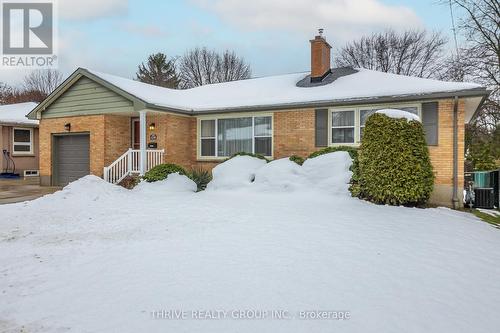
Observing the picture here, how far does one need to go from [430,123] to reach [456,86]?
121 centimetres

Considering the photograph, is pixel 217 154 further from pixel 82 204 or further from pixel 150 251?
pixel 150 251

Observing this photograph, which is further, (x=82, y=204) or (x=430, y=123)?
(x=430, y=123)

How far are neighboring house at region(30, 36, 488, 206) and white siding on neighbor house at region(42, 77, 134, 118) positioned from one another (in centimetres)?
4

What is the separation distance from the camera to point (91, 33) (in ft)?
62.6

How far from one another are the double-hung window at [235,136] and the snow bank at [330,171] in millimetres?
2889

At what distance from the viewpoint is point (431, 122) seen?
11.1m

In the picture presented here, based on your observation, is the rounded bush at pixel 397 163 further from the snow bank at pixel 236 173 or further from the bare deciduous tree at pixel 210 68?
the bare deciduous tree at pixel 210 68

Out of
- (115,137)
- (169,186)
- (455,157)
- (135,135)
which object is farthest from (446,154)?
Answer: (115,137)

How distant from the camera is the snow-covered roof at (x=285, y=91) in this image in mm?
11570

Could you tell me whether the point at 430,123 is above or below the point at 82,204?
above

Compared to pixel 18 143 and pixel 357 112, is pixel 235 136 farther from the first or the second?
pixel 18 143

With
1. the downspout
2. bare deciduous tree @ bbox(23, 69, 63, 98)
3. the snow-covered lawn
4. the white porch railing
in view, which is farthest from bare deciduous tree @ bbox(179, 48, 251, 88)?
the snow-covered lawn

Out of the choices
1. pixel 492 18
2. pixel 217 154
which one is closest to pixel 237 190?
pixel 217 154

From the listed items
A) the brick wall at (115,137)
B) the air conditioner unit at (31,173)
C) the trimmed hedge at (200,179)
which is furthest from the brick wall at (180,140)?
the air conditioner unit at (31,173)
